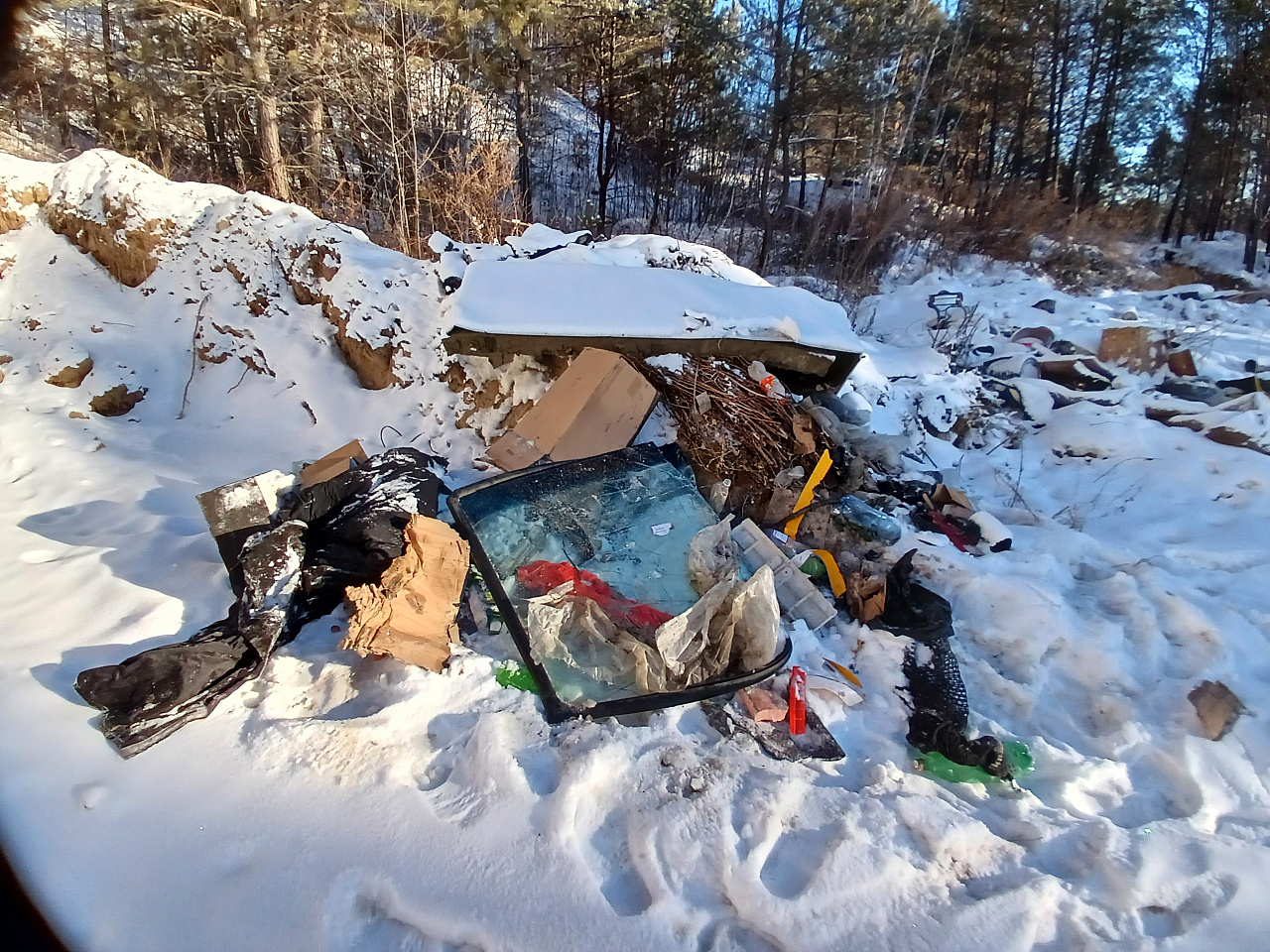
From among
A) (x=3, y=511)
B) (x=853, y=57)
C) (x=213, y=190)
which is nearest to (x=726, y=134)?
(x=853, y=57)

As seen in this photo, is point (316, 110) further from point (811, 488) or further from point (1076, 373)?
point (1076, 373)

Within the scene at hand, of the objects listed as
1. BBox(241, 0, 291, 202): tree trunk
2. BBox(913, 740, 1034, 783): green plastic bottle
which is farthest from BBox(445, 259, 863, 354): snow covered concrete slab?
BBox(241, 0, 291, 202): tree trunk

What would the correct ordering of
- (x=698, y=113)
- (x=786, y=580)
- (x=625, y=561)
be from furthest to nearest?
(x=698, y=113)
(x=786, y=580)
(x=625, y=561)

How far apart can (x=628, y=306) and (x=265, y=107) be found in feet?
21.4

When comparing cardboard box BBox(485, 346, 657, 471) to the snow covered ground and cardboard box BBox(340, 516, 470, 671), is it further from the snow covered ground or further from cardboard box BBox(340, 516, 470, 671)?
cardboard box BBox(340, 516, 470, 671)

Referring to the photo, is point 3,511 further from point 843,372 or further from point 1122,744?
point 1122,744

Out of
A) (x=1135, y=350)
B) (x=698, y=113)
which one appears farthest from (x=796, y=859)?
(x=698, y=113)

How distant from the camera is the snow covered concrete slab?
3256mm

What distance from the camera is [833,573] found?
2713mm

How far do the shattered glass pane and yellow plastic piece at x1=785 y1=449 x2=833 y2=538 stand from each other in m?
0.48

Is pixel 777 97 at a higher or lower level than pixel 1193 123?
lower

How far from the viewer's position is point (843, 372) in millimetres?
3676

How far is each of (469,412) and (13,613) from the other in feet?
6.75

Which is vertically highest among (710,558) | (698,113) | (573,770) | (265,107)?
(698,113)
